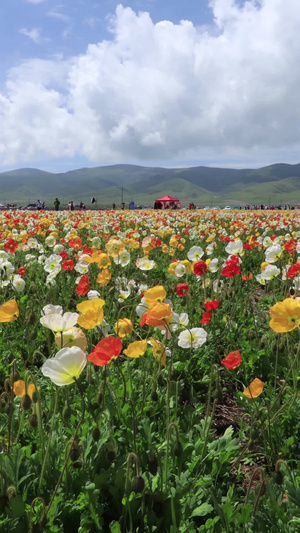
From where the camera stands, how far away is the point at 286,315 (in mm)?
1735

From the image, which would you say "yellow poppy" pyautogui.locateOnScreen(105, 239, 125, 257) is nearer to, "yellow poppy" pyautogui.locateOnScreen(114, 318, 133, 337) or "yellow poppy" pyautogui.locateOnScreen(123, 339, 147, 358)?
"yellow poppy" pyautogui.locateOnScreen(114, 318, 133, 337)

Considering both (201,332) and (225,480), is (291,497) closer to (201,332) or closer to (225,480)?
(225,480)

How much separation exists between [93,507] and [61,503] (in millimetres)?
132

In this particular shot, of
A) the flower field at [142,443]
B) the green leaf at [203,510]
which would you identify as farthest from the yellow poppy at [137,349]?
the green leaf at [203,510]

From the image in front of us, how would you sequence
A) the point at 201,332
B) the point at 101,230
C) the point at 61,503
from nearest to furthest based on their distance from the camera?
the point at 61,503 < the point at 201,332 < the point at 101,230

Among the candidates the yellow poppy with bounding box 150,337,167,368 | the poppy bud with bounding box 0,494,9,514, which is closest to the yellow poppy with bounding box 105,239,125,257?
the yellow poppy with bounding box 150,337,167,368

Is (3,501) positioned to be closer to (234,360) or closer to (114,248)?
(234,360)

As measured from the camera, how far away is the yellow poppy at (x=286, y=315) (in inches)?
67.6

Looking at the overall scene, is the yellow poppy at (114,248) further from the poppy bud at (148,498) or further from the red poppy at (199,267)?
the poppy bud at (148,498)

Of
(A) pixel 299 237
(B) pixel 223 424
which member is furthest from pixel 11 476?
(A) pixel 299 237

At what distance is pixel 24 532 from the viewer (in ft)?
5.13

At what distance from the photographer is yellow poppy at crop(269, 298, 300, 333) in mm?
1718

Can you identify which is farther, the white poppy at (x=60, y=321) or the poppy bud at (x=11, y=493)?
the white poppy at (x=60, y=321)

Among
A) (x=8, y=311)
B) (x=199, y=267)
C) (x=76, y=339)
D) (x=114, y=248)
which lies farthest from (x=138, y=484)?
(x=114, y=248)
